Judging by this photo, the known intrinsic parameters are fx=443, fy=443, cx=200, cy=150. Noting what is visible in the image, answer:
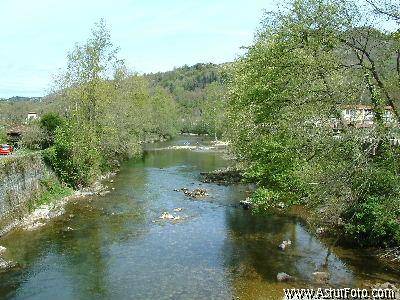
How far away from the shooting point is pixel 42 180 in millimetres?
36062

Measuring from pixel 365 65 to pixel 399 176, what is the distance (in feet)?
14.7

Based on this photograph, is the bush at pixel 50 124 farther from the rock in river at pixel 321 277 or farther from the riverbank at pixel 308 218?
the rock in river at pixel 321 277

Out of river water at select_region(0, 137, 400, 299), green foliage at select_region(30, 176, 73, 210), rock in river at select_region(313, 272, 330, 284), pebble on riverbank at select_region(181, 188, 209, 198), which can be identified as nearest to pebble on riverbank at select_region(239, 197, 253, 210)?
river water at select_region(0, 137, 400, 299)

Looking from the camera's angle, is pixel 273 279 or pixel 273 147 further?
pixel 273 147

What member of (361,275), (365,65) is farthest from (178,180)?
(365,65)

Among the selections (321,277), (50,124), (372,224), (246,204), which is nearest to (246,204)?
(246,204)

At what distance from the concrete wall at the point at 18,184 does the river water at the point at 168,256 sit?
245 cm

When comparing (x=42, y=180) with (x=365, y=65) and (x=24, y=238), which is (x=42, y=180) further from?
(x=365, y=65)

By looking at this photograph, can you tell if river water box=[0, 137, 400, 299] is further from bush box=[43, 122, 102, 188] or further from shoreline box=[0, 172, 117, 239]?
bush box=[43, 122, 102, 188]

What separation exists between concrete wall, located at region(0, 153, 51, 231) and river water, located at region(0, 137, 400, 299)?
245cm

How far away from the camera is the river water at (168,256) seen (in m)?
19.0

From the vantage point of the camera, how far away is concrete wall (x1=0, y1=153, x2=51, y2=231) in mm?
28066

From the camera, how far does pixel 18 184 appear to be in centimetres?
3078

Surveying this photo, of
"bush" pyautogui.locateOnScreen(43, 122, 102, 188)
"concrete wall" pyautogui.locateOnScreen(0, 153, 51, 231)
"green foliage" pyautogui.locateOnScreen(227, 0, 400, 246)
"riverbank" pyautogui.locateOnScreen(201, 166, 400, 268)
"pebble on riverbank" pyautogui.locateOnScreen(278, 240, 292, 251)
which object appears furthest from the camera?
"bush" pyautogui.locateOnScreen(43, 122, 102, 188)
